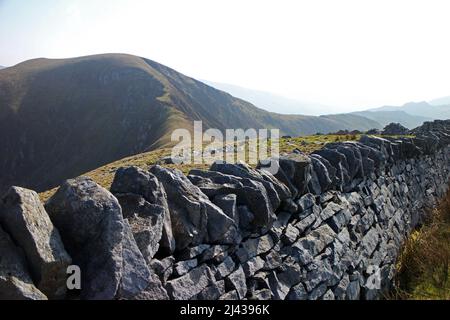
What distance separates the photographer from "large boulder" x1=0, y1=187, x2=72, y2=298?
14.5 feet

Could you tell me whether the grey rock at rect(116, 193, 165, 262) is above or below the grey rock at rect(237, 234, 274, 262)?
above

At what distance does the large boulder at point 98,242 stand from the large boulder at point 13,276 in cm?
65

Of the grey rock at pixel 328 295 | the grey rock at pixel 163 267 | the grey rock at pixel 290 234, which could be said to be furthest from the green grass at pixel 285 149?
the grey rock at pixel 163 267

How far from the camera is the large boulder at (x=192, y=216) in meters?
6.26

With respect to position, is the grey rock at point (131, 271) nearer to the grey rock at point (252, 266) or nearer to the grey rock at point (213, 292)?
the grey rock at point (213, 292)

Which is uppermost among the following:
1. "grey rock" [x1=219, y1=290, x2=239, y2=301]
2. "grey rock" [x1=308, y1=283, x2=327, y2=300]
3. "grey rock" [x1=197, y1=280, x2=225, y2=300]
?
"grey rock" [x1=197, y1=280, x2=225, y2=300]

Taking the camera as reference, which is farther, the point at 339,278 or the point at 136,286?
the point at 339,278

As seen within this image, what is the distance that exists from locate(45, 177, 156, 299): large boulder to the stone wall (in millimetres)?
13

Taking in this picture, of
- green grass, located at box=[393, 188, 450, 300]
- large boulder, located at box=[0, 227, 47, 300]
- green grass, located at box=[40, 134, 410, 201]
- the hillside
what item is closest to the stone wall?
large boulder, located at box=[0, 227, 47, 300]

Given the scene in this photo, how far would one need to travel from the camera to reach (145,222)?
564 cm

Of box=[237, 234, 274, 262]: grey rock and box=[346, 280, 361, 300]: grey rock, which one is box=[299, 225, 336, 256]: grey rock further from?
box=[346, 280, 361, 300]: grey rock

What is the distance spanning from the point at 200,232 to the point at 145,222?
115cm
